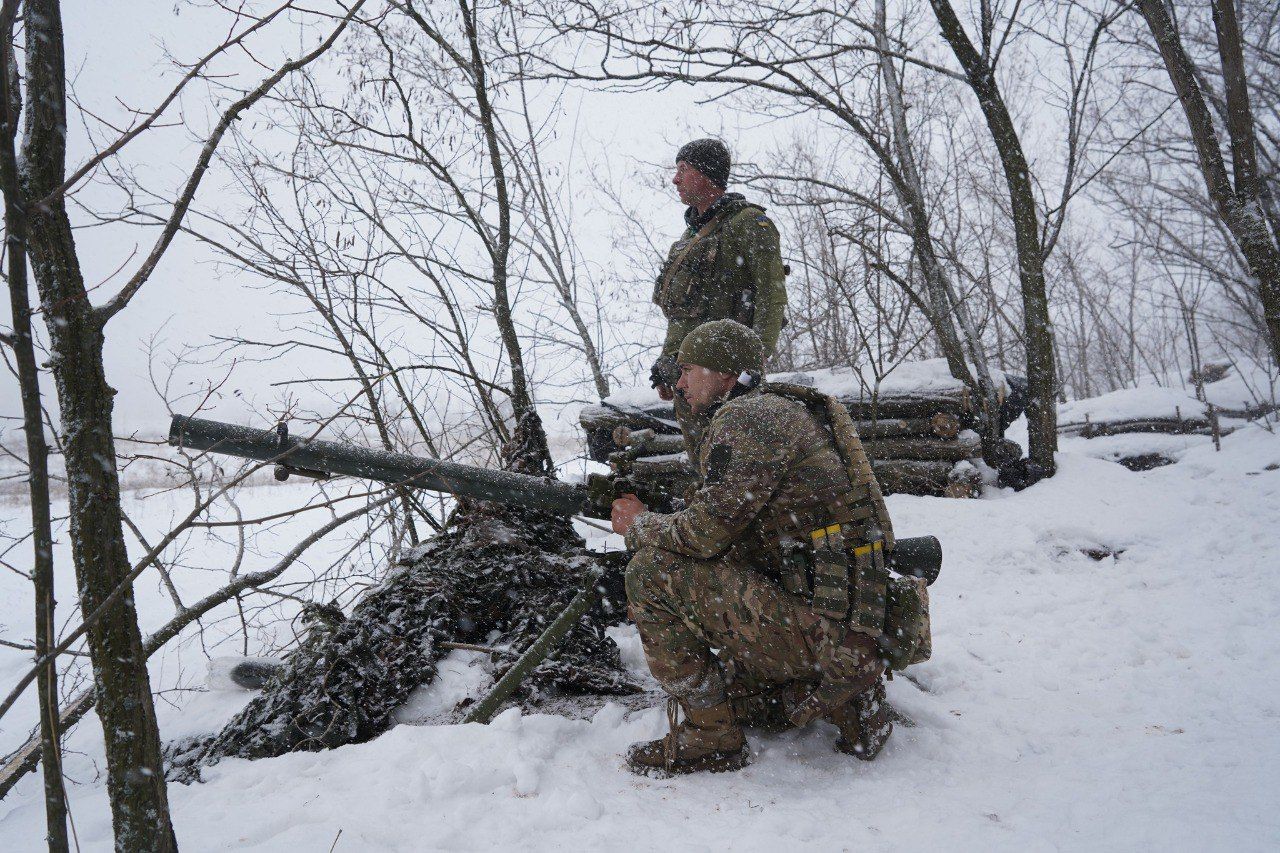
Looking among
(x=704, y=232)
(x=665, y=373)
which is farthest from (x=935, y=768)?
(x=704, y=232)

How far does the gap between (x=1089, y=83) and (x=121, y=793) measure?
8.23m

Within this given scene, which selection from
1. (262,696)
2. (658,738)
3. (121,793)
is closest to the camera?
(121,793)

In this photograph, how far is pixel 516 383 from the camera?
505 centimetres

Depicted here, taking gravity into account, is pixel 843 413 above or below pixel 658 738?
above

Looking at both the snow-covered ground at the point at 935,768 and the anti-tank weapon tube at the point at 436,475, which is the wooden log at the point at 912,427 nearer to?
the snow-covered ground at the point at 935,768

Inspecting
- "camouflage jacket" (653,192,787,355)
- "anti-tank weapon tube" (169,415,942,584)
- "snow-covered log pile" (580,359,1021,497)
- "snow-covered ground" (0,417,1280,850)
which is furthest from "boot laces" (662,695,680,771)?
"snow-covered log pile" (580,359,1021,497)

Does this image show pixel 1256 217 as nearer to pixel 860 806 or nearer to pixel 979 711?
pixel 979 711

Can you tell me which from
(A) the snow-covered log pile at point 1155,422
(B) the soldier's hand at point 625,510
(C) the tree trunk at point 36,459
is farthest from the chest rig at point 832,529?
(A) the snow-covered log pile at point 1155,422

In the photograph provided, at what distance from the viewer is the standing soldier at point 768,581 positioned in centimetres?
229

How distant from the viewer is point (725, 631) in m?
2.42

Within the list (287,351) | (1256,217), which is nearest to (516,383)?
(287,351)

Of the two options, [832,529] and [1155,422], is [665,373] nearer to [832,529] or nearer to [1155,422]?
[832,529]

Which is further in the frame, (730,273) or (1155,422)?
(1155,422)

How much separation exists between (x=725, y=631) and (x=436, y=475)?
1.57 metres
